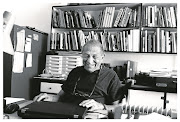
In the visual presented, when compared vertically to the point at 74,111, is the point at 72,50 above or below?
above

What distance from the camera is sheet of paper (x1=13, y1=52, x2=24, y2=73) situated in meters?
2.25

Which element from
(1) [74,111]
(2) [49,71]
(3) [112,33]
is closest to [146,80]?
(3) [112,33]

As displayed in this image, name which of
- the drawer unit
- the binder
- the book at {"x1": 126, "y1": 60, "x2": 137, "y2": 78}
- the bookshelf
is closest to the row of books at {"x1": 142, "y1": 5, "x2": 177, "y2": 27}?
the bookshelf

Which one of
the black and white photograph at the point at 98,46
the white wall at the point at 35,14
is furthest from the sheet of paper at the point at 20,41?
the white wall at the point at 35,14

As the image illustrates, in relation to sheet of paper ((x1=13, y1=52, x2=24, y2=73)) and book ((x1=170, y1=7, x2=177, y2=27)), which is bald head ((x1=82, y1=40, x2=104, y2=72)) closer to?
sheet of paper ((x1=13, y1=52, x2=24, y2=73))

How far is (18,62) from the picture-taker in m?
2.30

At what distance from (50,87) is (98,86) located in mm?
1199

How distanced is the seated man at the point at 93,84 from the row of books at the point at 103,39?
41.6 inches

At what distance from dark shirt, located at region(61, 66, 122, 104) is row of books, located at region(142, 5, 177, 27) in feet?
4.08

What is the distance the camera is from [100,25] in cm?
262

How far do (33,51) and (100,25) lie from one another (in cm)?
104

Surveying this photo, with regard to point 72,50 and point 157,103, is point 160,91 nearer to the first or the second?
point 157,103

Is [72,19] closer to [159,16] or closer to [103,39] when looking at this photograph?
[103,39]

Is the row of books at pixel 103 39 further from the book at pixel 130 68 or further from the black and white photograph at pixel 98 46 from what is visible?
the book at pixel 130 68
